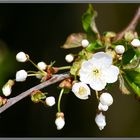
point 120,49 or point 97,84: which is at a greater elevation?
point 120,49

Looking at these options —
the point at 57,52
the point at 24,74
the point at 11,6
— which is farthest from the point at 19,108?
the point at 24,74

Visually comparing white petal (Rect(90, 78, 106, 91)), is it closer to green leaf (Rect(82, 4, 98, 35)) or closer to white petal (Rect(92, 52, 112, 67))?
white petal (Rect(92, 52, 112, 67))

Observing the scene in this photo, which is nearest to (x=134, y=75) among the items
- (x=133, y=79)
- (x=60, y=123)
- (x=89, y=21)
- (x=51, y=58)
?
(x=133, y=79)

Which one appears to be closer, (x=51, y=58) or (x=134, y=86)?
(x=134, y=86)

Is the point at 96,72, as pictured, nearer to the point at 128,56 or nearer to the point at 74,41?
the point at 128,56

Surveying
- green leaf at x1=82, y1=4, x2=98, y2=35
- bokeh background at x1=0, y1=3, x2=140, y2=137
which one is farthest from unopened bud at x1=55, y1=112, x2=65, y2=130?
bokeh background at x1=0, y1=3, x2=140, y2=137

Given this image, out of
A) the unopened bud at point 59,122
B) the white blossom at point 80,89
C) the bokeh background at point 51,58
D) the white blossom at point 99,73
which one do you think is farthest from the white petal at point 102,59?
the bokeh background at point 51,58

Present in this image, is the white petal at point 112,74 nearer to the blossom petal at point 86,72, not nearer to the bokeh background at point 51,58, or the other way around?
the blossom petal at point 86,72
